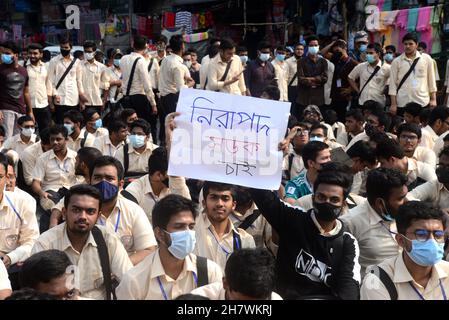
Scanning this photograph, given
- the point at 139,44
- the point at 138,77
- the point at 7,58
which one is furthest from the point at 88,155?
the point at 139,44

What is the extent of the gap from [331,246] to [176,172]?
99cm

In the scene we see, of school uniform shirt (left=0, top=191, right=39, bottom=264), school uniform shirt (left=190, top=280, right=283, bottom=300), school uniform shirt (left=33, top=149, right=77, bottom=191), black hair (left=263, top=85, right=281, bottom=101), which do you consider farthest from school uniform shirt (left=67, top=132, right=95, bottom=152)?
school uniform shirt (left=190, top=280, right=283, bottom=300)

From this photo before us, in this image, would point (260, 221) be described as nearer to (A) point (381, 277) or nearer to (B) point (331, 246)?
(B) point (331, 246)

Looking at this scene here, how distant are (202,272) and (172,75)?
700 centimetres

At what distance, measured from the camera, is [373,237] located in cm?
445

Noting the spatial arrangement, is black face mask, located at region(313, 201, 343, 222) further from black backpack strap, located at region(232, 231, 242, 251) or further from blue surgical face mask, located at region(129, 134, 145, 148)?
blue surgical face mask, located at region(129, 134, 145, 148)

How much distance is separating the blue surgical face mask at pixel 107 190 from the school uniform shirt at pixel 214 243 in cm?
69

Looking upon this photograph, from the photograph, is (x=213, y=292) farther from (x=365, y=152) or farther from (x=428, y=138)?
(x=428, y=138)

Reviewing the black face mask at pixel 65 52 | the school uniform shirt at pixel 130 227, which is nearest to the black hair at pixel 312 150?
the school uniform shirt at pixel 130 227

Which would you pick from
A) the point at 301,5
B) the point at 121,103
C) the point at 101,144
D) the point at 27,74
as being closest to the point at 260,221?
the point at 101,144

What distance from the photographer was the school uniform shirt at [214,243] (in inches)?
168

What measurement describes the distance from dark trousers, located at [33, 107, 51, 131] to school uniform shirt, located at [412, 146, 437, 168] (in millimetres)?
5926

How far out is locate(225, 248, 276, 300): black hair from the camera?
115 inches

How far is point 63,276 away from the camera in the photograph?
10.4 feet
